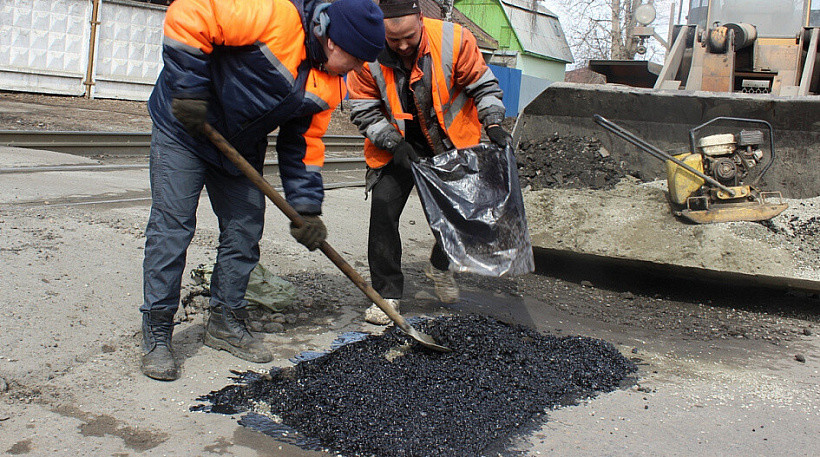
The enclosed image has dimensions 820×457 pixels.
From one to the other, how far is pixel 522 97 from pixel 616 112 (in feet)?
65.8

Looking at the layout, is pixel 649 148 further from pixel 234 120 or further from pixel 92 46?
pixel 92 46

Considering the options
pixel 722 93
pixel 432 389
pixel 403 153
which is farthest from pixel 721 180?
pixel 432 389

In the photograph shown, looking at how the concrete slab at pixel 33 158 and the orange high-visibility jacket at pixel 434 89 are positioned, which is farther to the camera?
the concrete slab at pixel 33 158

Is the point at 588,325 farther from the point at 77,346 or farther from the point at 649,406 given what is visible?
the point at 77,346

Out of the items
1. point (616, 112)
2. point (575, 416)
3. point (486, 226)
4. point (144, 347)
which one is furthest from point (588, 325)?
point (144, 347)

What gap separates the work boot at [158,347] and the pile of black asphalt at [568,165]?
324 centimetres

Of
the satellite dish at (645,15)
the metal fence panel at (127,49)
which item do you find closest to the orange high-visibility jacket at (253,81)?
the satellite dish at (645,15)

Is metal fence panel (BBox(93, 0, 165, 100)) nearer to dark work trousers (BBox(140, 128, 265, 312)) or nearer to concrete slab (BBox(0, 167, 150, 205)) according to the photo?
concrete slab (BBox(0, 167, 150, 205))

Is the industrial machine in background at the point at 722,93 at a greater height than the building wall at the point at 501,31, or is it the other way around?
the building wall at the point at 501,31

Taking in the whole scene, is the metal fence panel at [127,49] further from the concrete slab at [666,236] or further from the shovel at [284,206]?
the shovel at [284,206]

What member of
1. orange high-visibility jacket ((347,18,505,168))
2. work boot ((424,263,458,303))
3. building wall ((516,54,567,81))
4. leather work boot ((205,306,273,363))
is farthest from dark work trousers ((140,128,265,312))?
building wall ((516,54,567,81))

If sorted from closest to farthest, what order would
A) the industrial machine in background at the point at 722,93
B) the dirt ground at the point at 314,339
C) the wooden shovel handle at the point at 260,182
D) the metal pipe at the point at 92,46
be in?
the dirt ground at the point at 314,339 → the wooden shovel handle at the point at 260,182 → the industrial machine in background at the point at 722,93 → the metal pipe at the point at 92,46

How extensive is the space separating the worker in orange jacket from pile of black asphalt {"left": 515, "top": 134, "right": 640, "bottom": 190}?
1.56 m

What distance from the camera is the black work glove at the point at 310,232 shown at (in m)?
3.21
